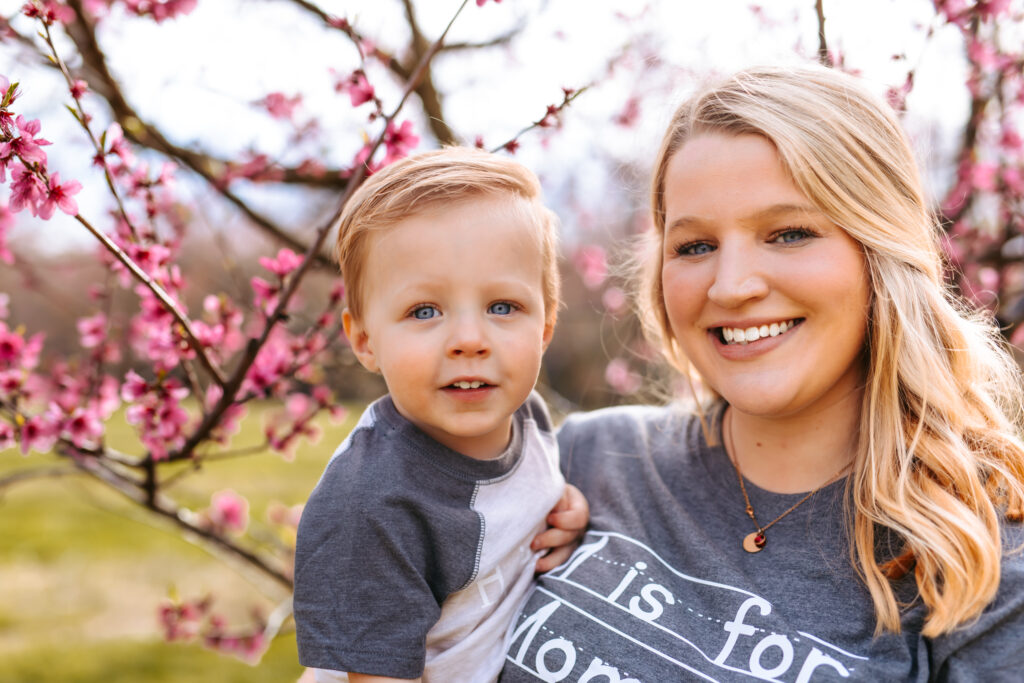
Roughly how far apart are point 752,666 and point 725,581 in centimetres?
19

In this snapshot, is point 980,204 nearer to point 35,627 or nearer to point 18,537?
point 35,627

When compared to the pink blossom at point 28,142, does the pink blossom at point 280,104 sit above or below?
above

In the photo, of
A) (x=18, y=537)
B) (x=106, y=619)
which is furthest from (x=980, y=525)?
(x=18, y=537)

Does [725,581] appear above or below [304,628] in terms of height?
above

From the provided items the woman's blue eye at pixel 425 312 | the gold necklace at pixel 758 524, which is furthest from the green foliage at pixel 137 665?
the woman's blue eye at pixel 425 312

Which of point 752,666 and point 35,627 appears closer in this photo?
point 752,666

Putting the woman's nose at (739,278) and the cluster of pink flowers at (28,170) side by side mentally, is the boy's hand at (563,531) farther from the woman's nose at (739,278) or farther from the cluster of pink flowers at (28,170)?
the cluster of pink flowers at (28,170)

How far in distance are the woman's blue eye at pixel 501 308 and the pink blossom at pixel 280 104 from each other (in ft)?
6.56

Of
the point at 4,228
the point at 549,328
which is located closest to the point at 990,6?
the point at 549,328

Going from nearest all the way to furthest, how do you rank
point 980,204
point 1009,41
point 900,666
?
point 900,666
point 1009,41
point 980,204

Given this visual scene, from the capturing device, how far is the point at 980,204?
3.47 metres

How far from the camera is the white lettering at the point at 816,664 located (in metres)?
1.39

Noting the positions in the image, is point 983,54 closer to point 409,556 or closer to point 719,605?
point 719,605

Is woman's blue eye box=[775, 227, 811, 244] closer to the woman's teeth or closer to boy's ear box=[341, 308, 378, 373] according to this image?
the woman's teeth
